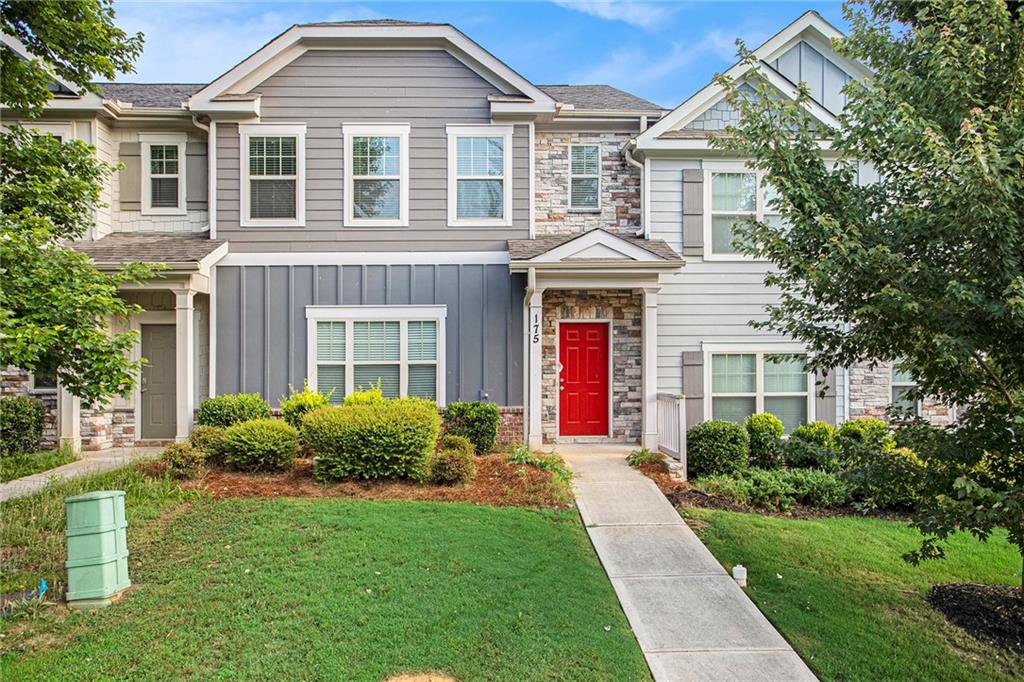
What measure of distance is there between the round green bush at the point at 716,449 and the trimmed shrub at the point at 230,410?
684cm

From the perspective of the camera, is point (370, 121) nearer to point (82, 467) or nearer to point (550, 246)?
point (550, 246)

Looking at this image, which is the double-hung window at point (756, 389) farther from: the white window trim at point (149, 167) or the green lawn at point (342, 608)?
the white window trim at point (149, 167)

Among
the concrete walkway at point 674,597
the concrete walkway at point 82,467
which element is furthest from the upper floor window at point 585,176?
the concrete walkway at point 82,467

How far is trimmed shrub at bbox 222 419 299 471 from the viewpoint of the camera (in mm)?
8023

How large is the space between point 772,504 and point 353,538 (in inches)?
217

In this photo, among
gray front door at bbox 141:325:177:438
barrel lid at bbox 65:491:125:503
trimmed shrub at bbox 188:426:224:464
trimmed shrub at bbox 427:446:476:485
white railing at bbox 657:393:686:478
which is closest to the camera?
barrel lid at bbox 65:491:125:503

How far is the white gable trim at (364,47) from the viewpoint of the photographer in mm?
10359

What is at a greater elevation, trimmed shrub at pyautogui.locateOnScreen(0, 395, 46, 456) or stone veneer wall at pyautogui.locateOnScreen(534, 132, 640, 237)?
stone veneer wall at pyautogui.locateOnScreen(534, 132, 640, 237)

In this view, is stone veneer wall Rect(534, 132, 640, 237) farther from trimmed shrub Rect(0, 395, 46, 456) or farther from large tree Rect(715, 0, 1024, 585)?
trimmed shrub Rect(0, 395, 46, 456)

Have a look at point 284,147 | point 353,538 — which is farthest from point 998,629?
point 284,147

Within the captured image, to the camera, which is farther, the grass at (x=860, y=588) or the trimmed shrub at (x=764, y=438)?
the trimmed shrub at (x=764, y=438)

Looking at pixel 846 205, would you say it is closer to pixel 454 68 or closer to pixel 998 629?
pixel 998 629

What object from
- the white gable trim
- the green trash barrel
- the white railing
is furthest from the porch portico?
the green trash barrel

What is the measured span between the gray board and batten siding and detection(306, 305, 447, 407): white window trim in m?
1.03
